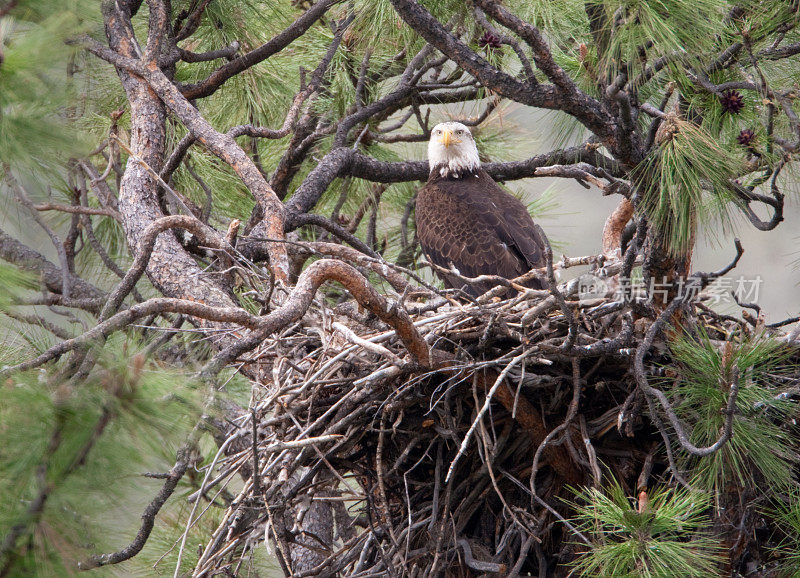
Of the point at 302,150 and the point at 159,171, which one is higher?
the point at 302,150

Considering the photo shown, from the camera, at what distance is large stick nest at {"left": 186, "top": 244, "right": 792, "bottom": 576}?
8.38 feet

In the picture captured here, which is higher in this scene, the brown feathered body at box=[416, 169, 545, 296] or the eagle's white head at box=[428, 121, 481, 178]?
the eagle's white head at box=[428, 121, 481, 178]

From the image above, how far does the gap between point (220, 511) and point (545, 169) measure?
7.57ft

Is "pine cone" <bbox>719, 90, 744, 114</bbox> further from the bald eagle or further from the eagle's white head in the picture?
the eagle's white head

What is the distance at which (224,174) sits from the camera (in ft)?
15.2

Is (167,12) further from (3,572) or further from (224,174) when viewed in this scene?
(3,572)

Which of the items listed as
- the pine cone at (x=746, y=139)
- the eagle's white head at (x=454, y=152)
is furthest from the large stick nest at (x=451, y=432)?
the eagle's white head at (x=454, y=152)

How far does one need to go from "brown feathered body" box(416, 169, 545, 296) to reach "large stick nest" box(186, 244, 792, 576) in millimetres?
743

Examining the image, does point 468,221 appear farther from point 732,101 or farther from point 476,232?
point 732,101

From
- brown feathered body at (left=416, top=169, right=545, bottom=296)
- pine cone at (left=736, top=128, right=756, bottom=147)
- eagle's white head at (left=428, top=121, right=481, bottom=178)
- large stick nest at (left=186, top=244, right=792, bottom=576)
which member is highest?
eagle's white head at (left=428, top=121, right=481, bottom=178)

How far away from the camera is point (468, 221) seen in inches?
149

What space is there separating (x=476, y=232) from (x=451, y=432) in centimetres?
134

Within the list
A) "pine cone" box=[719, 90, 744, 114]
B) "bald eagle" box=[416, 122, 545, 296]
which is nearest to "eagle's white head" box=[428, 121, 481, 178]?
"bald eagle" box=[416, 122, 545, 296]

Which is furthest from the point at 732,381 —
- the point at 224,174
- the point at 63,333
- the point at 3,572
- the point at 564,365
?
the point at 224,174
